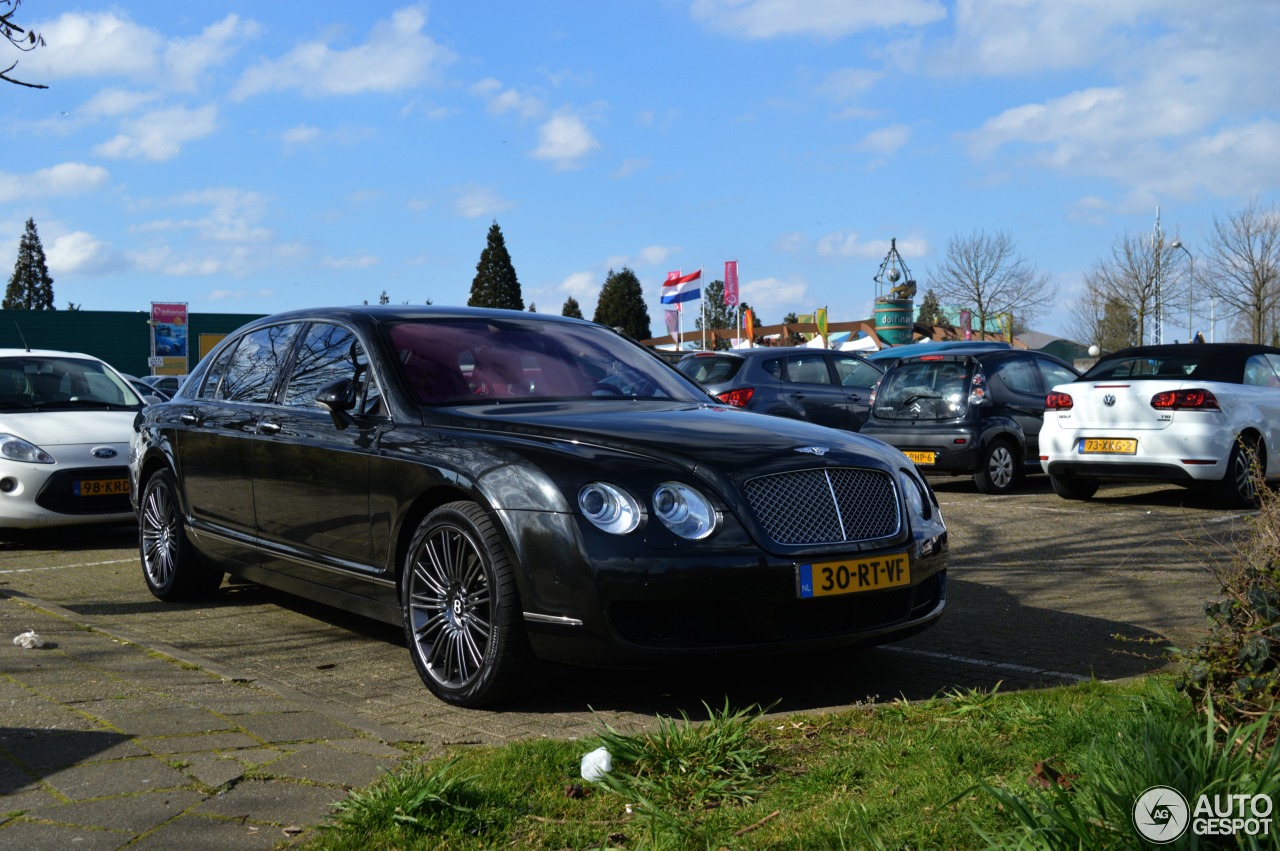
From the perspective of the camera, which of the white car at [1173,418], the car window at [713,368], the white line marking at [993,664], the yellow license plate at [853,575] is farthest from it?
the car window at [713,368]

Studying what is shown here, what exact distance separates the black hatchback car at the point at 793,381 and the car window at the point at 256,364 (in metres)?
8.18

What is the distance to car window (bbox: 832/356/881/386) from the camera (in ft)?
51.9

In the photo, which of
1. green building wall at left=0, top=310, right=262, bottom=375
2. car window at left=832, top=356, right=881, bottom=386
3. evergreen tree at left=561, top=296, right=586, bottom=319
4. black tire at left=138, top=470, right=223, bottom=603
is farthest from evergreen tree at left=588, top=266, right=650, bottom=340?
black tire at left=138, top=470, right=223, bottom=603

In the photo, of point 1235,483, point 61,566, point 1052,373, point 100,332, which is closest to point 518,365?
point 61,566

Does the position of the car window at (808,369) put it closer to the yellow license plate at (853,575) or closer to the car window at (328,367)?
the car window at (328,367)

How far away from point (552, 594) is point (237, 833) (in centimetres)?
148

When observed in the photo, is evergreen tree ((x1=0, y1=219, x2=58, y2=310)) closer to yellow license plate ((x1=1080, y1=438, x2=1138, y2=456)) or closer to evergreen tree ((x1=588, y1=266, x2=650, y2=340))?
evergreen tree ((x1=588, y1=266, x2=650, y2=340))

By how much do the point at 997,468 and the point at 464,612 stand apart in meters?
9.83

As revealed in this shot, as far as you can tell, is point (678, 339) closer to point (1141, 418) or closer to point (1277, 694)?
point (1141, 418)

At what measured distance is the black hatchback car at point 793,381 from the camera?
14.8m

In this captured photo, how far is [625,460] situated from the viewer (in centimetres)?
460

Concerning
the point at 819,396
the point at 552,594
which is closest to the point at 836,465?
the point at 552,594

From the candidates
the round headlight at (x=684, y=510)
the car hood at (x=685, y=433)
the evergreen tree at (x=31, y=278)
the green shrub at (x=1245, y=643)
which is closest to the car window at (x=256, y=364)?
the car hood at (x=685, y=433)

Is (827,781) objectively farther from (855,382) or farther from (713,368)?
(855,382)
